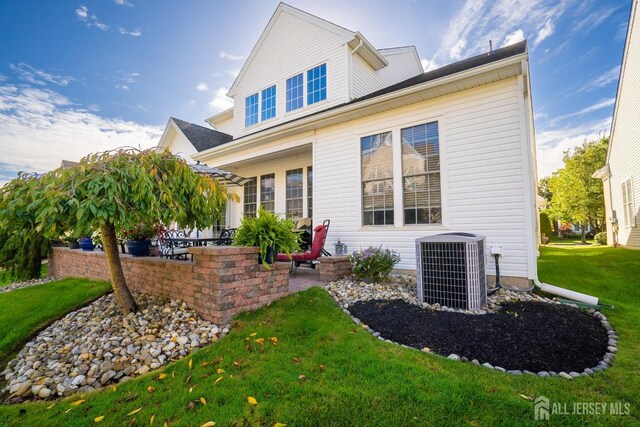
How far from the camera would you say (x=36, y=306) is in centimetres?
464

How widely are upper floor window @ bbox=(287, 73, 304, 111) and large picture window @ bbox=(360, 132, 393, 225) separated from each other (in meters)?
3.53

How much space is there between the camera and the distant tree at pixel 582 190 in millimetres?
20891

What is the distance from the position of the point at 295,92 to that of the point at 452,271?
24.9 ft

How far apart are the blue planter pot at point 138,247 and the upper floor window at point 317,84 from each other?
6.05 meters

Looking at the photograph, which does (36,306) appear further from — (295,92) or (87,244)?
(295,92)

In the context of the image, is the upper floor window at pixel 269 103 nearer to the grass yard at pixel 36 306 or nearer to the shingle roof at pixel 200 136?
the shingle roof at pixel 200 136

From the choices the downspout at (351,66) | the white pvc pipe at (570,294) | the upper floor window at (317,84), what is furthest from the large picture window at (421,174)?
the upper floor window at (317,84)

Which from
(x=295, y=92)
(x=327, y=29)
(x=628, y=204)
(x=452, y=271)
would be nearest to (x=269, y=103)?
(x=295, y=92)

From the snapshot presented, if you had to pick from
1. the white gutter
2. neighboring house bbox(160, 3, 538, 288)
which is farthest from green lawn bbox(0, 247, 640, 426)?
the white gutter

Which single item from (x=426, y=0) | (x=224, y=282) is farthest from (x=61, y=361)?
(x=426, y=0)

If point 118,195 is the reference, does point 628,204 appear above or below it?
above

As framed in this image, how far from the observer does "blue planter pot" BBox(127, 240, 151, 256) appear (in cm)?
519

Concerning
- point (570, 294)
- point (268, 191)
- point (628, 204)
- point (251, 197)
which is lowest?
point (570, 294)

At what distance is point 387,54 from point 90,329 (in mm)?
10791
